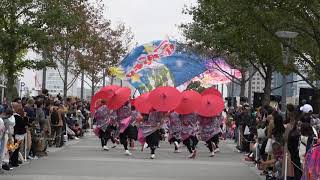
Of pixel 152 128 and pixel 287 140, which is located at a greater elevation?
pixel 287 140

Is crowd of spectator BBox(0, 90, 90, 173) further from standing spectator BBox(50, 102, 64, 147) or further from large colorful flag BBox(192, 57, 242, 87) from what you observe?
large colorful flag BBox(192, 57, 242, 87)

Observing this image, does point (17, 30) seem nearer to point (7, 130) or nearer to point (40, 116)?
point (40, 116)

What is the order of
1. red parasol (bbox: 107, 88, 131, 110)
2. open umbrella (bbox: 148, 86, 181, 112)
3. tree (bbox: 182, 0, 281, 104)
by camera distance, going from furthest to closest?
red parasol (bbox: 107, 88, 131, 110) → open umbrella (bbox: 148, 86, 181, 112) → tree (bbox: 182, 0, 281, 104)

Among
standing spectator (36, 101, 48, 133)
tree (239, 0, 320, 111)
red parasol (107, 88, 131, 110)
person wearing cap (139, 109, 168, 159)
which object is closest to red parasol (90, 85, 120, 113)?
red parasol (107, 88, 131, 110)

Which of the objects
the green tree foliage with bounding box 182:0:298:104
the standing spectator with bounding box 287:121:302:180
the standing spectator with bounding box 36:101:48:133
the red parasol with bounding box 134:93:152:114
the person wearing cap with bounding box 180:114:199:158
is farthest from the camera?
the red parasol with bounding box 134:93:152:114

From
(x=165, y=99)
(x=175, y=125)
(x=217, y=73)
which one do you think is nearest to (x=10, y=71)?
(x=165, y=99)

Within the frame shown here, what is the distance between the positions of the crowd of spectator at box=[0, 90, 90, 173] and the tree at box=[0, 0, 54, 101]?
1.73 meters

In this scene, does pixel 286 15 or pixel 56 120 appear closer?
pixel 286 15

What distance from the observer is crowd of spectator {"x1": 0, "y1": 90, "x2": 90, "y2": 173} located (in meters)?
15.9

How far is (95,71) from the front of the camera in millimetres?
51000

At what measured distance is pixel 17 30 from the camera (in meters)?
24.3

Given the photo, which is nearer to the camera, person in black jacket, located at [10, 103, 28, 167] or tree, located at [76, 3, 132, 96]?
person in black jacket, located at [10, 103, 28, 167]

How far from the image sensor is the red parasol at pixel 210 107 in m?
23.9

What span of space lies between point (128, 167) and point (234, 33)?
6012 mm
